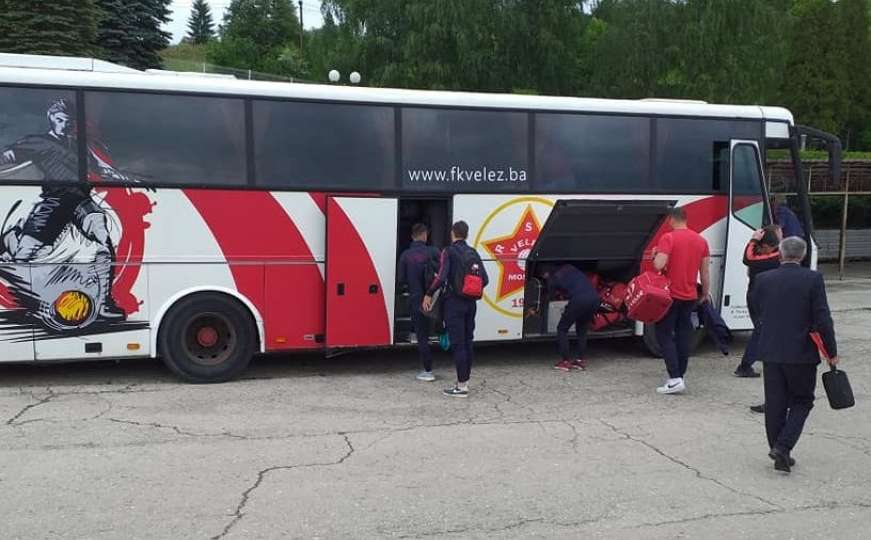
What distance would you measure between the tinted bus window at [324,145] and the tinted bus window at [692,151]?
11.1 ft

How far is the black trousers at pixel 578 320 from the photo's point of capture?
368 inches

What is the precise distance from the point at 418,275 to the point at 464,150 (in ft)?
5.45

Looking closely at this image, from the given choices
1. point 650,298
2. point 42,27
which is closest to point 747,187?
point 650,298

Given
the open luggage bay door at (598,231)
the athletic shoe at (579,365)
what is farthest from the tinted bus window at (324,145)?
the athletic shoe at (579,365)

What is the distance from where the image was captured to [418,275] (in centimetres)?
855

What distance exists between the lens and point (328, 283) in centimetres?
884

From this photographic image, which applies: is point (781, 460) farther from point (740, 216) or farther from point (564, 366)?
point (740, 216)

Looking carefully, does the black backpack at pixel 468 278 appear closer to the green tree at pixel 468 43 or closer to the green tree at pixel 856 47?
the green tree at pixel 468 43

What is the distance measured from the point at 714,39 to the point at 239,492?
18.3 meters

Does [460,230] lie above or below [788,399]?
above

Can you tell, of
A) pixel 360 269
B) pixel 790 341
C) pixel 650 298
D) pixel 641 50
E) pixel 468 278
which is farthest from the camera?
pixel 641 50

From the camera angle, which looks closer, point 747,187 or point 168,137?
point 168,137

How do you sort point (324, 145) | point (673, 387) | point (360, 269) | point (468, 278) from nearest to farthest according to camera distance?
point (468, 278), point (673, 387), point (324, 145), point (360, 269)

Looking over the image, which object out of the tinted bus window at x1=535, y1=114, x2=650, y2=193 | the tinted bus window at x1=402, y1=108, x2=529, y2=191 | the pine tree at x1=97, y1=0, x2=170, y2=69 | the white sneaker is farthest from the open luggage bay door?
the pine tree at x1=97, y1=0, x2=170, y2=69
